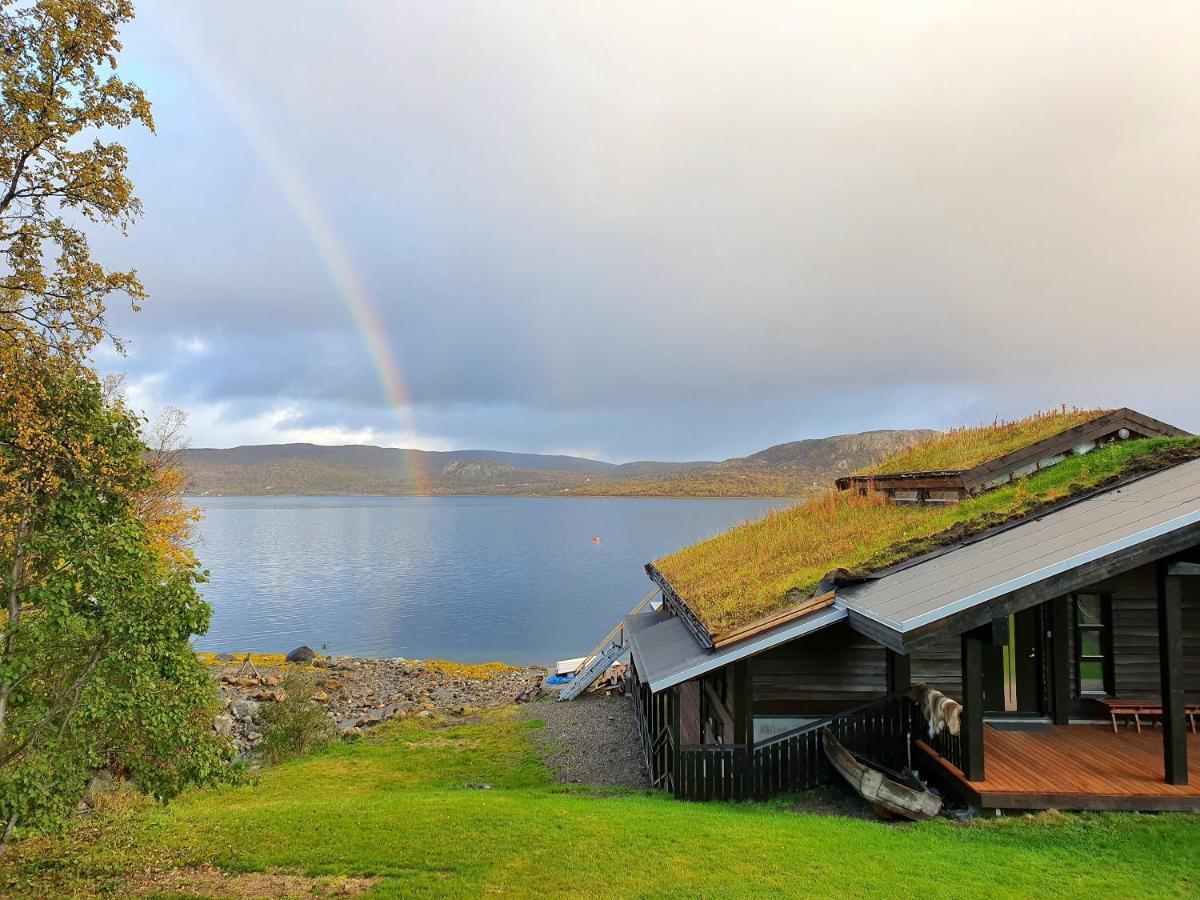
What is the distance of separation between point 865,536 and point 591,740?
9905 mm

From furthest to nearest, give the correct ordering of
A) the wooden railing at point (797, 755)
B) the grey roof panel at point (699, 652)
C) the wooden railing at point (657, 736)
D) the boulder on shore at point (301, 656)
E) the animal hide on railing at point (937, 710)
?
the boulder on shore at point (301, 656) < the wooden railing at point (657, 736) < the wooden railing at point (797, 755) < the grey roof panel at point (699, 652) < the animal hide on railing at point (937, 710)

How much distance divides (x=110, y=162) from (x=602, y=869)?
9.79m

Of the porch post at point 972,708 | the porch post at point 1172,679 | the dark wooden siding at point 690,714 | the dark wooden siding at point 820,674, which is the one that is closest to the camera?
the porch post at point 1172,679

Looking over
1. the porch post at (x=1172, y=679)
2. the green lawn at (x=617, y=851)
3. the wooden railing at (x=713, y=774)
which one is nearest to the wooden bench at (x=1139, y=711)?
the porch post at (x=1172, y=679)

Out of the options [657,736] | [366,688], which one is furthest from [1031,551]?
[366,688]

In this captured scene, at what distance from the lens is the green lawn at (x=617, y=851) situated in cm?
738

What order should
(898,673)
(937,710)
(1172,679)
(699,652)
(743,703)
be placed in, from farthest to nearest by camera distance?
(898,673)
(699,652)
(743,703)
(937,710)
(1172,679)

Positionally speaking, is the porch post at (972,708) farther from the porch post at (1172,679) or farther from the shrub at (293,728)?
the shrub at (293,728)

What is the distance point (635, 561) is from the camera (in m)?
87.9

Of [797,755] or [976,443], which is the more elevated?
[976,443]

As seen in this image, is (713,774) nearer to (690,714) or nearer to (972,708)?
(972,708)

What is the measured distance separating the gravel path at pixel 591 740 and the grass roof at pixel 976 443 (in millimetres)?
10428

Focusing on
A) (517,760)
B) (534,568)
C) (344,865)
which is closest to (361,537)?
(534,568)

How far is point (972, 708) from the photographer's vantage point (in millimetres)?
9570
